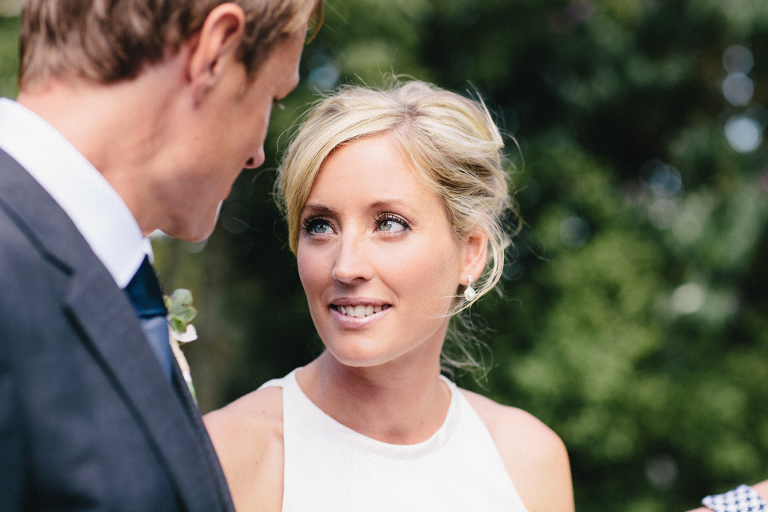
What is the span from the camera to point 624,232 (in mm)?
5934

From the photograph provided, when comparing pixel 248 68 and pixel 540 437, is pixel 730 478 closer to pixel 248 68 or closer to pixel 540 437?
pixel 540 437

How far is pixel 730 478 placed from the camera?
19.4ft

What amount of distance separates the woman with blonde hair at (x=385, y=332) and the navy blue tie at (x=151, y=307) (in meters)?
0.70

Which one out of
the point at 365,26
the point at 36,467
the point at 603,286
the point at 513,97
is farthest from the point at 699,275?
the point at 36,467

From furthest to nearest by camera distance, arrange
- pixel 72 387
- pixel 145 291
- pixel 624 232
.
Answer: pixel 624 232 → pixel 145 291 → pixel 72 387

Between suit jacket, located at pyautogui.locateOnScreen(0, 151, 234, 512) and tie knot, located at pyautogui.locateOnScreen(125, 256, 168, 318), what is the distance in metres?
0.21

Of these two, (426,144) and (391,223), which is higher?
(426,144)

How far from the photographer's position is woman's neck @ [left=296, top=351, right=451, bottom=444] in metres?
2.34

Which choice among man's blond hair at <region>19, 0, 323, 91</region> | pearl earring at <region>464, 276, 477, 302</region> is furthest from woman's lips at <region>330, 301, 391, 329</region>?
man's blond hair at <region>19, 0, 323, 91</region>

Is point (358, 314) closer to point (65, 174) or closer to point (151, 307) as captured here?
point (151, 307)

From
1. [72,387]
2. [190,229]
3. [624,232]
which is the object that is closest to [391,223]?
[190,229]

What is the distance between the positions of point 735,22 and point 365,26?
10.4 feet

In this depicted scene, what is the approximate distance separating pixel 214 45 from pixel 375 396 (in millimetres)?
1417

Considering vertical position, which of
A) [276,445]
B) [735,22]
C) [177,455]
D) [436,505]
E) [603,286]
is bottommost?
[603,286]
